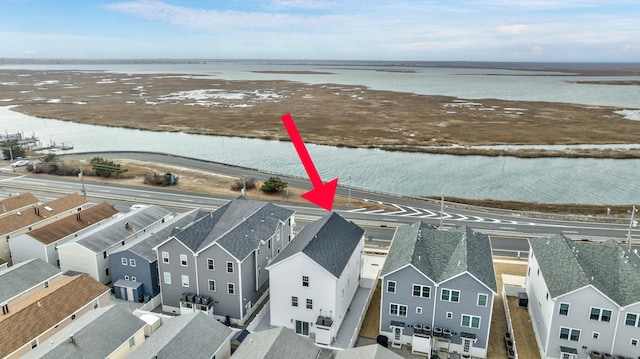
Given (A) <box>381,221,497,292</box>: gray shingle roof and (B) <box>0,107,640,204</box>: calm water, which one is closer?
(A) <box>381,221,497,292</box>: gray shingle roof

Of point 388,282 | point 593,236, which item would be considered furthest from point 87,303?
point 593,236

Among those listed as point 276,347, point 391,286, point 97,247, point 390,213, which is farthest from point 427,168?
point 276,347

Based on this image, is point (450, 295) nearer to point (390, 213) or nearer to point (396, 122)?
point (390, 213)

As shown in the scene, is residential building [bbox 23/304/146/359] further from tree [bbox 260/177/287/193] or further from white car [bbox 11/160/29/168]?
white car [bbox 11/160/29/168]

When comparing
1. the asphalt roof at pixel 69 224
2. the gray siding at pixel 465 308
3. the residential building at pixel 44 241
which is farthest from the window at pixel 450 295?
the asphalt roof at pixel 69 224

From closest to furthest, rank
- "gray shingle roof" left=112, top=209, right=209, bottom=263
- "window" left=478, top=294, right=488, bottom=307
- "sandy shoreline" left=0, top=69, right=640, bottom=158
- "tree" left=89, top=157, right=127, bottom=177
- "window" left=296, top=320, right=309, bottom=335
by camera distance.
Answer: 1. "window" left=478, top=294, right=488, bottom=307
2. "window" left=296, top=320, right=309, bottom=335
3. "gray shingle roof" left=112, top=209, right=209, bottom=263
4. "tree" left=89, top=157, right=127, bottom=177
5. "sandy shoreline" left=0, top=69, right=640, bottom=158

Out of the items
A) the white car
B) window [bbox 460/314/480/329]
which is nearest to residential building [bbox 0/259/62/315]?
window [bbox 460/314/480/329]

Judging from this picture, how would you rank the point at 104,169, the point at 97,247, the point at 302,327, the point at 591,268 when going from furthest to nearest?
the point at 104,169
the point at 97,247
the point at 302,327
the point at 591,268

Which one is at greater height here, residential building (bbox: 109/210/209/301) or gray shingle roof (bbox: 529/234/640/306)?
gray shingle roof (bbox: 529/234/640/306)
